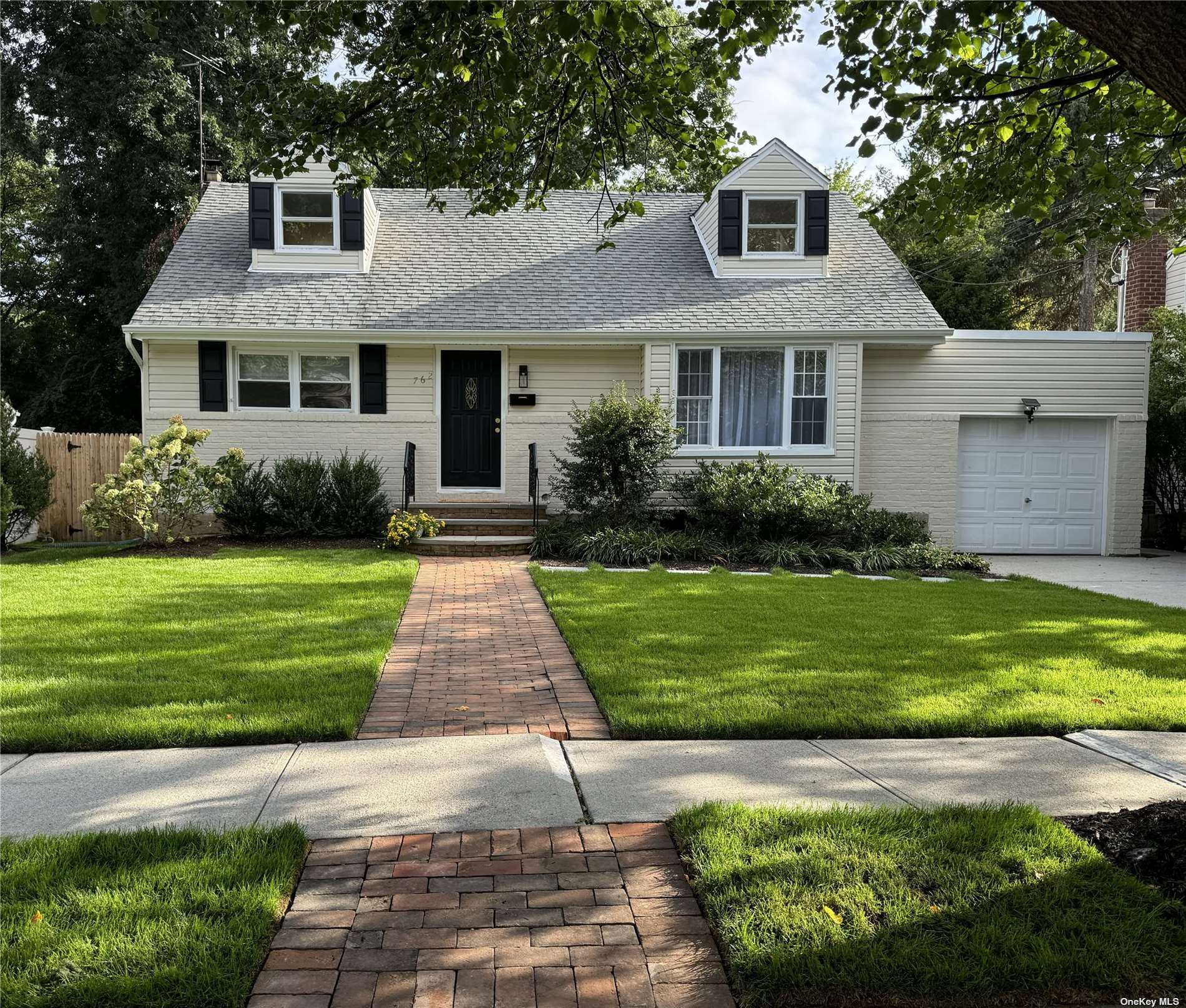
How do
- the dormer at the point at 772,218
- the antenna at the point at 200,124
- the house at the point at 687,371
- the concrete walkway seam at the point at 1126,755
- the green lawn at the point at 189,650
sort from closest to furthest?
the concrete walkway seam at the point at 1126,755
the green lawn at the point at 189,650
the house at the point at 687,371
the dormer at the point at 772,218
the antenna at the point at 200,124

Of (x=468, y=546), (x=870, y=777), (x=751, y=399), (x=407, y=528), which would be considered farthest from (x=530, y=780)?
(x=751, y=399)

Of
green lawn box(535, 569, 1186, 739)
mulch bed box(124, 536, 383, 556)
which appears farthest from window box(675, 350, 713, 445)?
mulch bed box(124, 536, 383, 556)

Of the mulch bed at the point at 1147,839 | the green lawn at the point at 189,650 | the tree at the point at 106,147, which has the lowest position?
the mulch bed at the point at 1147,839

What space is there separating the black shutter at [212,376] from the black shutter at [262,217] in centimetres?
220

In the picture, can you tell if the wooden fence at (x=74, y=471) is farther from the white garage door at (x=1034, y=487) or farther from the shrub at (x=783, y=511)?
the white garage door at (x=1034, y=487)

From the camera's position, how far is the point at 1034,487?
15055 mm

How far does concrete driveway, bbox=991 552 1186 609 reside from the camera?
1040 centimetres

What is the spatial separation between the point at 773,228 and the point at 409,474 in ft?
25.9

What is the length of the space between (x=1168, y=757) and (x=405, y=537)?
33.0ft

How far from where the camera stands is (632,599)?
8.78m

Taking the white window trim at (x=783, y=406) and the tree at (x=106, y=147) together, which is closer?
the white window trim at (x=783, y=406)

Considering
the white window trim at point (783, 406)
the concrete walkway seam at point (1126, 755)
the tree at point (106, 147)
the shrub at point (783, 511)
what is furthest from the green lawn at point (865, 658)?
the tree at point (106, 147)

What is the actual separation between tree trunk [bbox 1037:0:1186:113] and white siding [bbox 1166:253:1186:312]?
19010 millimetres

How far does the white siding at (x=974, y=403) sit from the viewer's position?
48.2 ft
